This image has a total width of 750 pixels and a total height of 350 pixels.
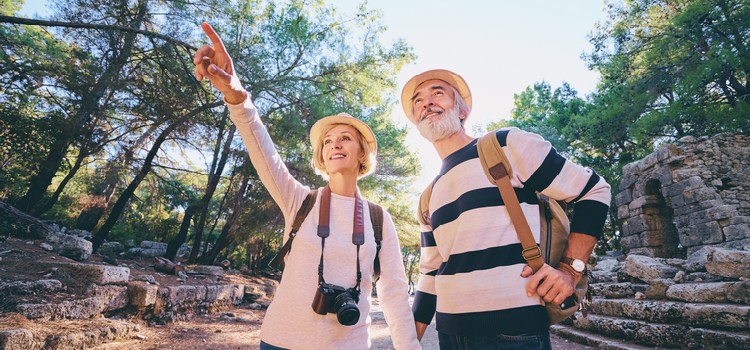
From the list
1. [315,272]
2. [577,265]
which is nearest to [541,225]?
[577,265]

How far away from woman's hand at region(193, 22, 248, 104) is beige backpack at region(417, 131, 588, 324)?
1.20 m

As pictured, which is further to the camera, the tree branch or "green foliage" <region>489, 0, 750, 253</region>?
"green foliage" <region>489, 0, 750, 253</region>

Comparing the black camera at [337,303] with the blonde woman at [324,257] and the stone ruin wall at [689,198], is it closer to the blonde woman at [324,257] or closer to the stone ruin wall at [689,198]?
the blonde woman at [324,257]

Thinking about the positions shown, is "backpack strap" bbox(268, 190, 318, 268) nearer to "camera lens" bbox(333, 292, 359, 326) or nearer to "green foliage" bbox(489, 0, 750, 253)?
"camera lens" bbox(333, 292, 359, 326)

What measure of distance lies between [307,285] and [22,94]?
8966 millimetres

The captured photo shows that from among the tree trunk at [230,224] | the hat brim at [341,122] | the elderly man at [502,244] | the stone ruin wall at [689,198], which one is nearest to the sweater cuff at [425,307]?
the elderly man at [502,244]

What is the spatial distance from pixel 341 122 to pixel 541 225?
1272mm

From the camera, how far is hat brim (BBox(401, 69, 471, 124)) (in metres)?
2.14

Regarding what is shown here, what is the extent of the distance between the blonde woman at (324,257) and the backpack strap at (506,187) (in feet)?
2.26

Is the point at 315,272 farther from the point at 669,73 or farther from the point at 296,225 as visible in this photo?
the point at 669,73

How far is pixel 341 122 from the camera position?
2.19 metres

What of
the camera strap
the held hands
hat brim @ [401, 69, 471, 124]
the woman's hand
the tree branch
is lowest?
the held hands

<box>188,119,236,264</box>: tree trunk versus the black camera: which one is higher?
<box>188,119,236,264</box>: tree trunk

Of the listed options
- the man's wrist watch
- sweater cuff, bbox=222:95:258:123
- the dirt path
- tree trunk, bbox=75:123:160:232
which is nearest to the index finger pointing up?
sweater cuff, bbox=222:95:258:123
